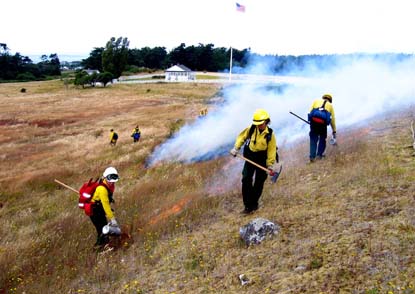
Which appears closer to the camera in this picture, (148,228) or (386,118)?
(148,228)

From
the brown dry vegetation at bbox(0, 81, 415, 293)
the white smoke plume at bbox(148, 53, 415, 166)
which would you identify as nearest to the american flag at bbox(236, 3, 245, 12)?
the white smoke plume at bbox(148, 53, 415, 166)

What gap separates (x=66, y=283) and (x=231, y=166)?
625cm

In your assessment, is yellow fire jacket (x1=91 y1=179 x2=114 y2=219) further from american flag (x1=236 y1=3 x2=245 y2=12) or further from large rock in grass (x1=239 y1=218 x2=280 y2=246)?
american flag (x1=236 y1=3 x2=245 y2=12)

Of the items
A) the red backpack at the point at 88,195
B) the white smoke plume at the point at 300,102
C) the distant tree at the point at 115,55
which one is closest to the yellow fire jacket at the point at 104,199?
the red backpack at the point at 88,195

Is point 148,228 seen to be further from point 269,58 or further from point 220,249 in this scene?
point 269,58

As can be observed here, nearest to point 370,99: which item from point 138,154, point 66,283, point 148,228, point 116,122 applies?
point 138,154

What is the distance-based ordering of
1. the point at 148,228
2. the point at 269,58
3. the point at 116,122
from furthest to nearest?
the point at 116,122 < the point at 269,58 < the point at 148,228

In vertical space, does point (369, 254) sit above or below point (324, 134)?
below

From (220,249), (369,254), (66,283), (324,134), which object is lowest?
(66,283)

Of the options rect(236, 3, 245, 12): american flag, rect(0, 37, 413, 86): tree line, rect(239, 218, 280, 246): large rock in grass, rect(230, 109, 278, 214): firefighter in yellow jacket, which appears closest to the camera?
rect(239, 218, 280, 246): large rock in grass

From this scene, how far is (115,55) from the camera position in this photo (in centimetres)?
8344

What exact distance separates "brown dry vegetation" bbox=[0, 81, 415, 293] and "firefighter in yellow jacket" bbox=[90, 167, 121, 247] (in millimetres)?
382

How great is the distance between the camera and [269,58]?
90.2 ft

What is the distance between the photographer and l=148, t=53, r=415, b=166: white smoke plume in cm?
1509
